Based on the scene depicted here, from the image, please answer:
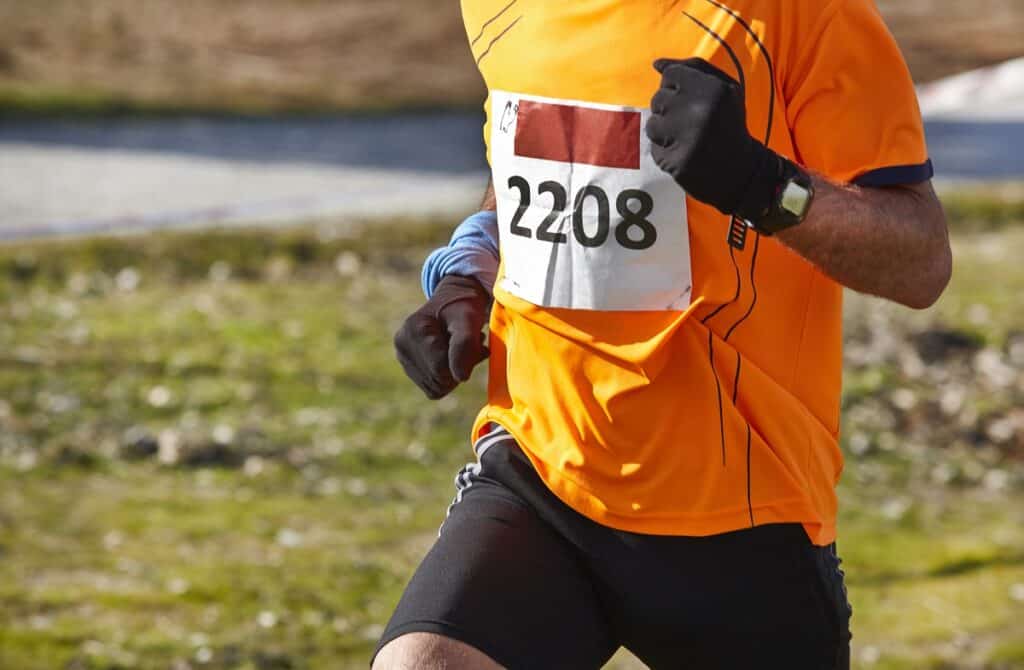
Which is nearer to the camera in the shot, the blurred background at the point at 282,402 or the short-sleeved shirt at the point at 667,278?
the short-sleeved shirt at the point at 667,278

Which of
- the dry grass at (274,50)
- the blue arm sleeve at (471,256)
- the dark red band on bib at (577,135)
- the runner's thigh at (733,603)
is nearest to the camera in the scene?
the dark red band on bib at (577,135)

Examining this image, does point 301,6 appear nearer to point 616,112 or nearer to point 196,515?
point 196,515

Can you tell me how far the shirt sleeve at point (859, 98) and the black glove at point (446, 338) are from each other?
71cm

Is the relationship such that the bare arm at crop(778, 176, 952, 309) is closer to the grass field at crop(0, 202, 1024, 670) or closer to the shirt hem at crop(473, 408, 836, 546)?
the shirt hem at crop(473, 408, 836, 546)

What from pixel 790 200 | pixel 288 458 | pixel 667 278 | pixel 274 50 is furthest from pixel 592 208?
pixel 274 50

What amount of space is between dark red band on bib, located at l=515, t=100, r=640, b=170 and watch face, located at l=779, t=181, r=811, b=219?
261 mm

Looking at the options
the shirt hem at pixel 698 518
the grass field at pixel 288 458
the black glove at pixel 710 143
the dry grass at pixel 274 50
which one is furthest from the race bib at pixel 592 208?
the dry grass at pixel 274 50

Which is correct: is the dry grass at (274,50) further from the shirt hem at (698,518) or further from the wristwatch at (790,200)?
the wristwatch at (790,200)

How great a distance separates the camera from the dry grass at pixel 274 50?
1402 centimetres

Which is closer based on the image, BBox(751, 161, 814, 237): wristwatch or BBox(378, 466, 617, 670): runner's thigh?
BBox(751, 161, 814, 237): wristwatch

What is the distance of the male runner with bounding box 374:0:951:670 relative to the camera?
2428 mm

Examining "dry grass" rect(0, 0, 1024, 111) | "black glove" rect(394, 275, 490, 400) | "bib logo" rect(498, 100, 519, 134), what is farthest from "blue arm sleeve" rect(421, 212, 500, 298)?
"dry grass" rect(0, 0, 1024, 111)

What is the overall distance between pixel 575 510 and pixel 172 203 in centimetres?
784

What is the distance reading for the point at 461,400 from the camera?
7.14 m
